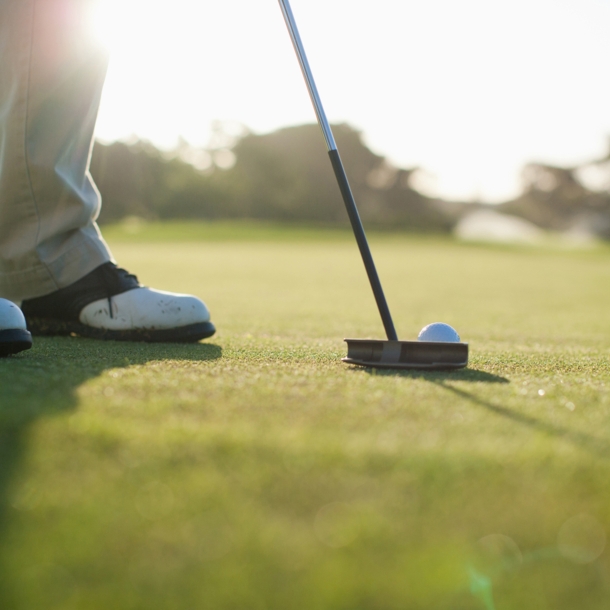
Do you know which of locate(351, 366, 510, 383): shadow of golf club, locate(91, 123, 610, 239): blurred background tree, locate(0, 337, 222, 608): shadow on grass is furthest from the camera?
locate(91, 123, 610, 239): blurred background tree

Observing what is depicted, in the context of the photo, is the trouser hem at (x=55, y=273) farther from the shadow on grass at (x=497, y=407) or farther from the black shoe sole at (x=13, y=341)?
the shadow on grass at (x=497, y=407)

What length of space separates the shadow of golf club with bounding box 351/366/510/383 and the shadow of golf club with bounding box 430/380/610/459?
7.5 inches

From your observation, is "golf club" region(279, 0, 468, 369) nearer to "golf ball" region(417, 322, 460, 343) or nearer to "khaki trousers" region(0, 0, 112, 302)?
"golf ball" region(417, 322, 460, 343)

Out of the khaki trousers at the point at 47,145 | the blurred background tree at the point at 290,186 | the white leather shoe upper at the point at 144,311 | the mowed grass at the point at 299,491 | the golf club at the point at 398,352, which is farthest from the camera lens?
the blurred background tree at the point at 290,186

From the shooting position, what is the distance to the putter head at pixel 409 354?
1.30m

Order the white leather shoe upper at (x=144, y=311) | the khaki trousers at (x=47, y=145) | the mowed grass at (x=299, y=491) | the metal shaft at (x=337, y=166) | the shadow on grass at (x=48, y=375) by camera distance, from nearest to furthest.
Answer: the mowed grass at (x=299, y=491) < the shadow on grass at (x=48, y=375) < the metal shaft at (x=337, y=166) < the khaki trousers at (x=47, y=145) < the white leather shoe upper at (x=144, y=311)

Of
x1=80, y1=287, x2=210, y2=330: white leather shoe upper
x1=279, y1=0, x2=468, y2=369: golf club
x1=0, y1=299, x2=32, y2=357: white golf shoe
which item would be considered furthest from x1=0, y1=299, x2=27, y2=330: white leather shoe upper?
x1=279, y1=0, x2=468, y2=369: golf club

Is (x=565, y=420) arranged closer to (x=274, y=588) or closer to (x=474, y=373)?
(x=474, y=373)

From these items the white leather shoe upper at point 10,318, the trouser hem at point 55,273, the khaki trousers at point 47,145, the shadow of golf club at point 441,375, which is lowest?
the shadow of golf club at point 441,375

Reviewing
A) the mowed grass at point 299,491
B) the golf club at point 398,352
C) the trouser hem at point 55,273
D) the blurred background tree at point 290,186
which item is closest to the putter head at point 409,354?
the golf club at point 398,352

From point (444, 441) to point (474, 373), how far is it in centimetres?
57

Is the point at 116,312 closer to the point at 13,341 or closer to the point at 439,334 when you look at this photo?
the point at 13,341

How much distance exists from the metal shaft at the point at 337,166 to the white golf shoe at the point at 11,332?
0.77m

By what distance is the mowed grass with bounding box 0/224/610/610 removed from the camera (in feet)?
1.69
